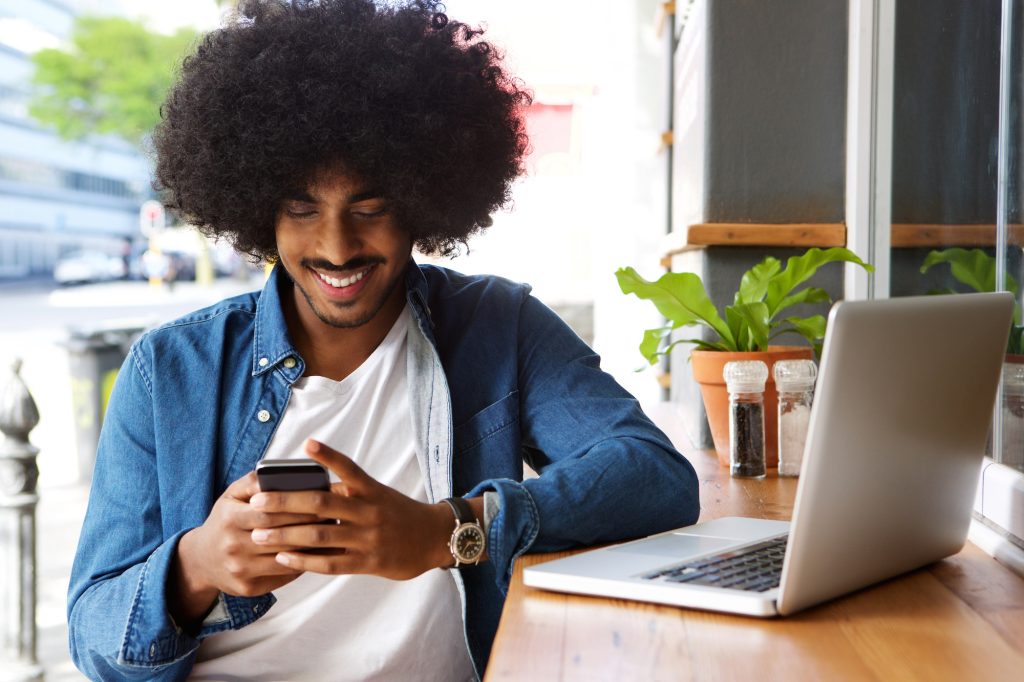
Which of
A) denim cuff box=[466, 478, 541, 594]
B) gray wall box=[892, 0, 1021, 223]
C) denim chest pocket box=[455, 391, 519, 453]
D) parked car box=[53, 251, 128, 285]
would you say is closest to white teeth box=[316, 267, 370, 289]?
denim chest pocket box=[455, 391, 519, 453]

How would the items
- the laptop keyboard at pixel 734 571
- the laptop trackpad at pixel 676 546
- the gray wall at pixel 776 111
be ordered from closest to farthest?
the laptop keyboard at pixel 734 571 → the laptop trackpad at pixel 676 546 → the gray wall at pixel 776 111

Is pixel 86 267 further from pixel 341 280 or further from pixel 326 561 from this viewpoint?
pixel 326 561

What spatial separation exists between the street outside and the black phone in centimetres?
244

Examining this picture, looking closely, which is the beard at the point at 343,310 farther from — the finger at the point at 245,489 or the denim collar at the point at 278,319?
the finger at the point at 245,489

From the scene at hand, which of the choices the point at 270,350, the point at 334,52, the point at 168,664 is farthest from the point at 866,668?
the point at 334,52

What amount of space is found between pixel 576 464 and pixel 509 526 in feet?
0.49

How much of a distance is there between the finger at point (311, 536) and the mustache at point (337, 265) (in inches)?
18.4

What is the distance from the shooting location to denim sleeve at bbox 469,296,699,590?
4.12 feet

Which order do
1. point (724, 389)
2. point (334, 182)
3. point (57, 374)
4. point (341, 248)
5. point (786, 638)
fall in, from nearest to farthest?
point (786, 638) < point (341, 248) < point (334, 182) < point (724, 389) < point (57, 374)

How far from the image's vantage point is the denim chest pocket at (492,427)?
5.02ft

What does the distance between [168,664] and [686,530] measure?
65 cm

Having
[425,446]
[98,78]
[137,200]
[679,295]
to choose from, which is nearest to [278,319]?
[425,446]

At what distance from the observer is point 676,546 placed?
1229 mm

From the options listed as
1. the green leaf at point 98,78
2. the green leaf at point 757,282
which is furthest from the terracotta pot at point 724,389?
the green leaf at point 98,78
